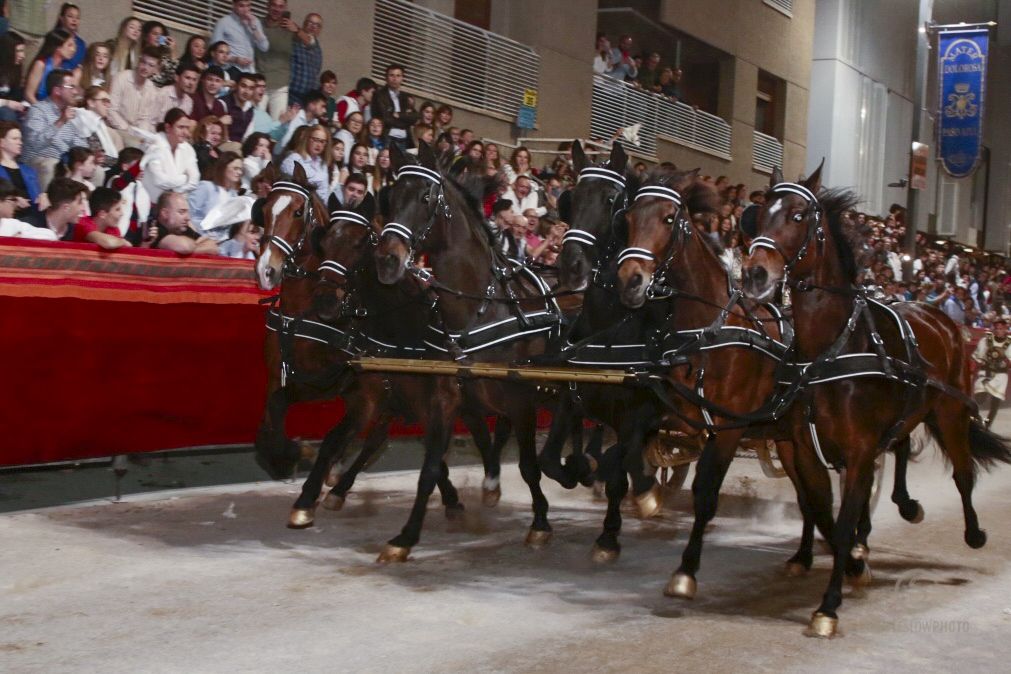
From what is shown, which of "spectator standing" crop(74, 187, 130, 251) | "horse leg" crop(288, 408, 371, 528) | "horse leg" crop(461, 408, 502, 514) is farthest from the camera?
"horse leg" crop(461, 408, 502, 514)

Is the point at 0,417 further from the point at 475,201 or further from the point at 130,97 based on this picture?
the point at 130,97

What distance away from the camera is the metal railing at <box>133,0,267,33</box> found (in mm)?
12763

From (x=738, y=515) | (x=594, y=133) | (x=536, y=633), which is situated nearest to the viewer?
(x=536, y=633)

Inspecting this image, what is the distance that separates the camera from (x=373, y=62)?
1638 centimetres

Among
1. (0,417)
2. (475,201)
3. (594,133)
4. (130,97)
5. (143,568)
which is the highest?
(594,133)

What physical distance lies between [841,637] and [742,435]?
143 cm

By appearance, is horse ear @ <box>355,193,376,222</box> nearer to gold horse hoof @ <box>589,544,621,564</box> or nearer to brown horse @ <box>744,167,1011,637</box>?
gold horse hoof @ <box>589,544,621,564</box>

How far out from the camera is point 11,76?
9.47m

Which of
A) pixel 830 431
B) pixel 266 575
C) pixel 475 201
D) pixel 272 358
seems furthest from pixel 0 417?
pixel 830 431

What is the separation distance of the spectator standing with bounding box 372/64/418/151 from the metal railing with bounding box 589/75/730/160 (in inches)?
285

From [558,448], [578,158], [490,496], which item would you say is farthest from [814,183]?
[490,496]

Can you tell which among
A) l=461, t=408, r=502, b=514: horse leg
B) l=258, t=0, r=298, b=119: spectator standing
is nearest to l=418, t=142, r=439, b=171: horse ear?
l=461, t=408, r=502, b=514: horse leg

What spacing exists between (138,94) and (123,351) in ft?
10.7

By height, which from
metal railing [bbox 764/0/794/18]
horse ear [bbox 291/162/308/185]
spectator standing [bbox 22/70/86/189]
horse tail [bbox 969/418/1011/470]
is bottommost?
horse tail [bbox 969/418/1011/470]
